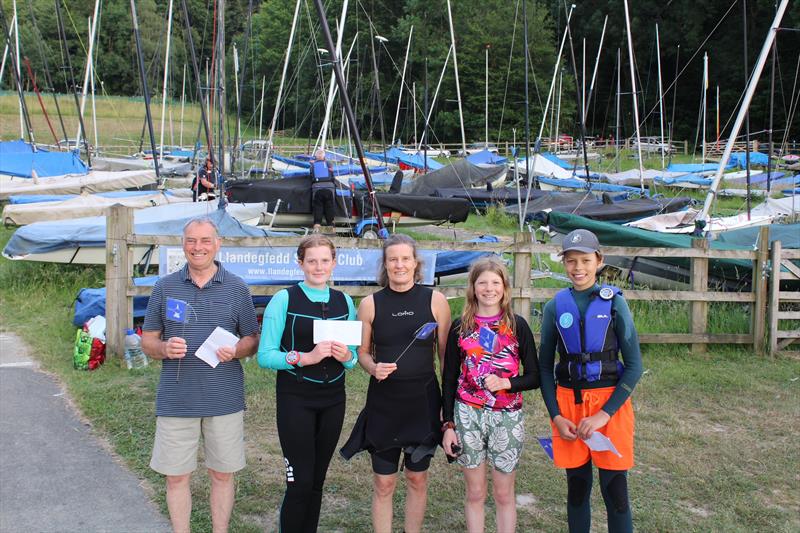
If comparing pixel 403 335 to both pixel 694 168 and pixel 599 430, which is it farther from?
pixel 694 168

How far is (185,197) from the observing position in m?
19.4

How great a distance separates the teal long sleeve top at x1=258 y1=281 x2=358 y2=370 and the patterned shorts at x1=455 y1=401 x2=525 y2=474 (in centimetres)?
68

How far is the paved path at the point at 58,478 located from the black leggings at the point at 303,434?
3.35 ft

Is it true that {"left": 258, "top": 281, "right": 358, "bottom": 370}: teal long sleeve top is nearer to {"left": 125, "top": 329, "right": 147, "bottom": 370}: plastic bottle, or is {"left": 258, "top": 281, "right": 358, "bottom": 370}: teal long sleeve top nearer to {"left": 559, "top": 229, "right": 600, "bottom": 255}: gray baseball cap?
{"left": 559, "top": 229, "right": 600, "bottom": 255}: gray baseball cap

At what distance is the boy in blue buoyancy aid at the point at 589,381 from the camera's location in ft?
13.3

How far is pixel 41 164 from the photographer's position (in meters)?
24.1

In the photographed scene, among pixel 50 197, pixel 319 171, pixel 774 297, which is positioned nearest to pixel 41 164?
pixel 50 197

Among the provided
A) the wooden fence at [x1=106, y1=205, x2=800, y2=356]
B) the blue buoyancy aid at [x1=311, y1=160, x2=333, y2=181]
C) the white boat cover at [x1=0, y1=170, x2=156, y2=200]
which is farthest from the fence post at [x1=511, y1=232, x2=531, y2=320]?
the white boat cover at [x1=0, y1=170, x2=156, y2=200]

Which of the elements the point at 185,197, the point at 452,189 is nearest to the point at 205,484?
the point at 185,197

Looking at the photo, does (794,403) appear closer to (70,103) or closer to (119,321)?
(119,321)

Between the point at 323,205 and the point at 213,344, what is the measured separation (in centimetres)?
1164

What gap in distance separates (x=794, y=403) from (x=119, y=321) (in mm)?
6615

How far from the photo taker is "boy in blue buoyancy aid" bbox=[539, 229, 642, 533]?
4039mm

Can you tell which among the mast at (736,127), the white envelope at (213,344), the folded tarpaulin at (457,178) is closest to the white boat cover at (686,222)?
the mast at (736,127)
